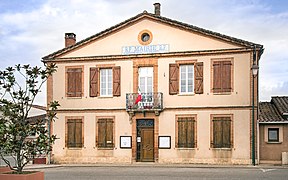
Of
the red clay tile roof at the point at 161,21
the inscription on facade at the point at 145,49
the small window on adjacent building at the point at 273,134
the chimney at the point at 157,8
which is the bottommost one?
the small window on adjacent building at the point at 273,134

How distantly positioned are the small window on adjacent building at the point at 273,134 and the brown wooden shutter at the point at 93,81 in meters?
9.85

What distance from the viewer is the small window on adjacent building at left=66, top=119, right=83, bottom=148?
85.3ft

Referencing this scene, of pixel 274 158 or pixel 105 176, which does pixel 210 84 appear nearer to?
pixel 274 158

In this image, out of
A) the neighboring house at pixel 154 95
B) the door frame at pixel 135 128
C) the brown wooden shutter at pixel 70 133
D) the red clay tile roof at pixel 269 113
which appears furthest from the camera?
the brown wooden shutter at pixel 70 133

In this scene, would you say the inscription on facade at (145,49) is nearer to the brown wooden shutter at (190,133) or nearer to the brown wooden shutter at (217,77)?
the brown wooden shutter at (217,77)

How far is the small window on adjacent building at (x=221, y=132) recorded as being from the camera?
23.7 meters

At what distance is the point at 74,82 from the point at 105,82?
74.2 inches

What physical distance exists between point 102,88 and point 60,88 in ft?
8.48

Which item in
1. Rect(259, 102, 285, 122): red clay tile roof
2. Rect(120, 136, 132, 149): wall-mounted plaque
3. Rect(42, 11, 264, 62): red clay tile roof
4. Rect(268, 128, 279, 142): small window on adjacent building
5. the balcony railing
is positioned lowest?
Rect(120, 136, 132, 149): wall-mounted plaque

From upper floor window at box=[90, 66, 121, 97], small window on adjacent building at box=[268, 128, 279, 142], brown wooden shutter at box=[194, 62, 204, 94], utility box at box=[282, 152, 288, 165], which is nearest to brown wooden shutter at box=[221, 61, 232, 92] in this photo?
brown wooden shutter at box=[194, 62, 204, 94]

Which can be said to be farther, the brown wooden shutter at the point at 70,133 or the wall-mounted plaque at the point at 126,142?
the brown wooden shutter at the point at 70,133

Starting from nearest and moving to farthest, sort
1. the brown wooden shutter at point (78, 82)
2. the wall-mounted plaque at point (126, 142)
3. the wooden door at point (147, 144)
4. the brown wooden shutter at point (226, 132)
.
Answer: the brown wooden shutter at point (226, 132) → the wooden door at point (147, 144) → the wall-mounted plaque at point (126, 142) → the brown wooden shutter at point (78, 82)

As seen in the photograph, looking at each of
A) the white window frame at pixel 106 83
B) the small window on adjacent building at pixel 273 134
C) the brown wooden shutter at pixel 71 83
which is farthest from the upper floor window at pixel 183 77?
the brown wooden shutter at pixel 71 83

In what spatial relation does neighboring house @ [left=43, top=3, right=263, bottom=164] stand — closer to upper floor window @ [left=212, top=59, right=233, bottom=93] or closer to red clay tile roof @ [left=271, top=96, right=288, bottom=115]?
upper floor window @ [left=212, top=59, right=233, bottom=93]
